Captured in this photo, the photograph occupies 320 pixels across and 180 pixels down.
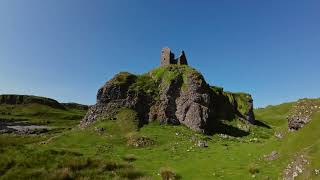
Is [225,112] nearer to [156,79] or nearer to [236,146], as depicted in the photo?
[156,79]

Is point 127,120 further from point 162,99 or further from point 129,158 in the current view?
point 129,158

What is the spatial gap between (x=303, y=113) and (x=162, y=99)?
1191 inches

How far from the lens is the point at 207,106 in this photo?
5869cm

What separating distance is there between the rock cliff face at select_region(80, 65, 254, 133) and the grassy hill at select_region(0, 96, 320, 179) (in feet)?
9.33

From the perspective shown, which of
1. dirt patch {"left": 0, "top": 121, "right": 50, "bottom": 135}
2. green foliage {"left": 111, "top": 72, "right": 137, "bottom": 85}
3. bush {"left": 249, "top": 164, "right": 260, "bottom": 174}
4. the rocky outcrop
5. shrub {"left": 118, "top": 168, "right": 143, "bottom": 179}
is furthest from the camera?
dirt patch {"left": 0, "top": 121, "right": 50, "bottom": 135}

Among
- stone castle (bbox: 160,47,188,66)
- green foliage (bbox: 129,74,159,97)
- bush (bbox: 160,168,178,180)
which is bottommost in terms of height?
bush (bbox: 160,168,178,180)

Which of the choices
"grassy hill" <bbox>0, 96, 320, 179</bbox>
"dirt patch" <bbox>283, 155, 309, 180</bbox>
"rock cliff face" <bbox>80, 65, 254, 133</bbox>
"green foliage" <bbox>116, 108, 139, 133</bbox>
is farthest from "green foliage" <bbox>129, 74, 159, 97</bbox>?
"dirt patch" <bbox>283, 155, 309, 180</bbox>

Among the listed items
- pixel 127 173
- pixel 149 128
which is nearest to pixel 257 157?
pixel 127 173

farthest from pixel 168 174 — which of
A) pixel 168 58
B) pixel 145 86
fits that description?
pixel 168 58

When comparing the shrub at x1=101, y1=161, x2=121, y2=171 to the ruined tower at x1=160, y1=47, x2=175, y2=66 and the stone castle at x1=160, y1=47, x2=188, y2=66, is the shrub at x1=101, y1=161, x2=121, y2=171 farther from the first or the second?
the ruined tower at x1=160, y1=47, x2=175, y2=66

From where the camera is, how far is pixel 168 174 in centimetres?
2964

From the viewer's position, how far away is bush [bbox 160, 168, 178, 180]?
29.1m

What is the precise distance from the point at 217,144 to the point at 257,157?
37.7 feet

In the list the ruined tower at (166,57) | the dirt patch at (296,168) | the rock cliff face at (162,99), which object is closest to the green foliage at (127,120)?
the rock cliff face at (162,99)
